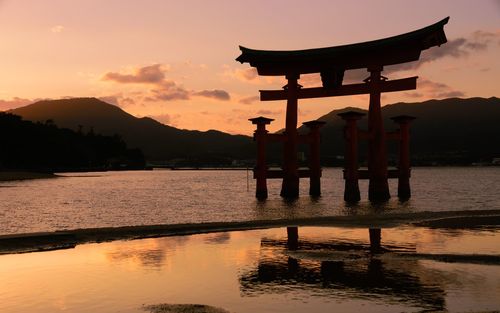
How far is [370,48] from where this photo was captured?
2927 cm

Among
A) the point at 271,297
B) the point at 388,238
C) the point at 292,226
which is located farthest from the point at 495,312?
the point at 292,226

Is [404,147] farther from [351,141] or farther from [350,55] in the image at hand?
[350,55]

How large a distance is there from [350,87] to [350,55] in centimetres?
204

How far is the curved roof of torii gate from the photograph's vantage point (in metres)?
27.8

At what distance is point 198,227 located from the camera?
651 inches

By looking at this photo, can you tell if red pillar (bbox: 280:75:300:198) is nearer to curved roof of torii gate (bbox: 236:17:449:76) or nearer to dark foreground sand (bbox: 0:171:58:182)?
curved roof of torii gate (bbox: 236:17:449:76)

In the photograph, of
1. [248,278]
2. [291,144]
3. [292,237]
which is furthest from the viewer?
[291,144]

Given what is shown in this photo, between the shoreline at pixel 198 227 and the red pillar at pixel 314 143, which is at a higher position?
the red pillar at pixel 314 143

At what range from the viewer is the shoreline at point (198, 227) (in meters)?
12.9

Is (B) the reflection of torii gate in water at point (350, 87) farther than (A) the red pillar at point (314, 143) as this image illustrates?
No

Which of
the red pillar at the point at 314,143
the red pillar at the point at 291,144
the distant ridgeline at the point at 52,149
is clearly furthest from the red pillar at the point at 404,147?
the distant ridgeline at the point at 52,149

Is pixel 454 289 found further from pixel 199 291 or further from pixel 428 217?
pixel 428 217

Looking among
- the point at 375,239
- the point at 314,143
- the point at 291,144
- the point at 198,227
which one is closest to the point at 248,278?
→ the point at 375,239

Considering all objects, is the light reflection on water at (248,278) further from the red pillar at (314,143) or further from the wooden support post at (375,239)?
the red pillar at (314,143)
